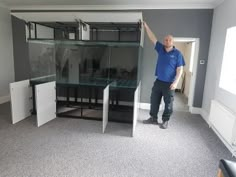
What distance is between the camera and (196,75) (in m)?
4.07

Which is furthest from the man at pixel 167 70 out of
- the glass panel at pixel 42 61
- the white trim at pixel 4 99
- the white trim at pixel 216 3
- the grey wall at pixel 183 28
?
the white trim at pixel 4 99

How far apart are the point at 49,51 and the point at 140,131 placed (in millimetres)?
2623

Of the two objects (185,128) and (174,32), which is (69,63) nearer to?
(174,32)

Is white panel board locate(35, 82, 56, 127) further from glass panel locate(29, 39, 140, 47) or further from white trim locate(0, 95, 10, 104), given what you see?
white trim locate(0, 95, 10, 104)

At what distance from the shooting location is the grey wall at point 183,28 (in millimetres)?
3863

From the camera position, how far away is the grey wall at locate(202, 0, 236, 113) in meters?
2.87

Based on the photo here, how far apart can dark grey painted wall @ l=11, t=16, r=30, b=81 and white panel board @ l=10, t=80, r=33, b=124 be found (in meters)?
1.46

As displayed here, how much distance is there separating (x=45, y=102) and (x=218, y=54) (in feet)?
11.0

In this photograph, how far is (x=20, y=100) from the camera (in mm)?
3299

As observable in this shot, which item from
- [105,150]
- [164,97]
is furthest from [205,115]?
[105,150]

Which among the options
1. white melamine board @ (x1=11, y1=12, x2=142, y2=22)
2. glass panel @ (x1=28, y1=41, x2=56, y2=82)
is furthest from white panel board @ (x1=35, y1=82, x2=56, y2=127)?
white melamine board @ (x1=11, y1=12, x2=142, y2=22)

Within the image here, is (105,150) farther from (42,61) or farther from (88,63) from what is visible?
(42,61)

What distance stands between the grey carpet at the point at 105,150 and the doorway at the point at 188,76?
1.06 meters

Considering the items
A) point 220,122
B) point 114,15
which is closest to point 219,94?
point 220,122
